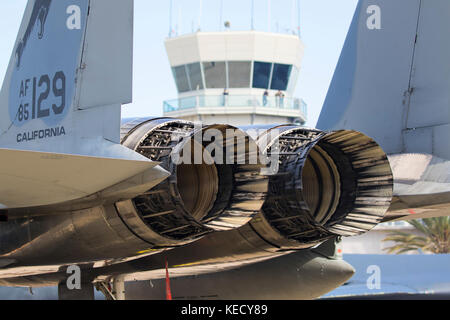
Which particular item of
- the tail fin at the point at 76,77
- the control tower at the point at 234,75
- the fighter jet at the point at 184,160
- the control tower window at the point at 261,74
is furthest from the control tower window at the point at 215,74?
the tail fin at the point at 76,77

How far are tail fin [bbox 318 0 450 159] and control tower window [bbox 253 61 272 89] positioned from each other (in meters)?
20.1

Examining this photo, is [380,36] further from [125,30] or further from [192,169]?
[125,30]

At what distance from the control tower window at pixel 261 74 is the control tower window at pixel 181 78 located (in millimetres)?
2952

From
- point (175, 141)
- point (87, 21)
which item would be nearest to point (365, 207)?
point (175, 141)

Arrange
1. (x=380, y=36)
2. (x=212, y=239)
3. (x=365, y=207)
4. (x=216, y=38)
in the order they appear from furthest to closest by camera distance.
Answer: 1. (x=216, y=38)
2. (x=380, y=36)
3. (x=212, y=239)
4. (x=365, y=207)

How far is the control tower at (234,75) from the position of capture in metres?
26.5

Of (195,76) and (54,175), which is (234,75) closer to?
(195,76)

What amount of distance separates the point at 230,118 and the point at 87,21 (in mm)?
23230

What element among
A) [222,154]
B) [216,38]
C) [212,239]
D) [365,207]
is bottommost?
[212,239]

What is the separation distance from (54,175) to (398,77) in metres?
3.74

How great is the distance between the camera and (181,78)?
2745cm

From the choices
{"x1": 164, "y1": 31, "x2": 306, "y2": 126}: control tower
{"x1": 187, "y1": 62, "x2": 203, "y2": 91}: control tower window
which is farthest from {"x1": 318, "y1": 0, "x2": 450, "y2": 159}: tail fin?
{"x1": 187, "y1": 62, "x2": 203, "y2": 91}: control tower window

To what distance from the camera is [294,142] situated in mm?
5098

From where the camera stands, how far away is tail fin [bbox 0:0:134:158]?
4.20 m
